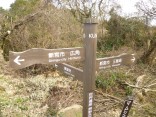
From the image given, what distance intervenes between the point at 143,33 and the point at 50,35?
6.22m

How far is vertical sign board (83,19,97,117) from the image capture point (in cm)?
320

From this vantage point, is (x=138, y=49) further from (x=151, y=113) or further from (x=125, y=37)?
(x=151, y=113)

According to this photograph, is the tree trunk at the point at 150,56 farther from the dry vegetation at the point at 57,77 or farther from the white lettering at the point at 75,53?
the white lettering at the point at 75,53

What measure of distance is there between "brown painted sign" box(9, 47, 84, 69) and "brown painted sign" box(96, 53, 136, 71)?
0.36 metres

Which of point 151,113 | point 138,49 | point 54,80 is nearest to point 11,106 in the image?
point 54,80

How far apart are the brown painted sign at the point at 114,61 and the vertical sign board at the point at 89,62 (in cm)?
17

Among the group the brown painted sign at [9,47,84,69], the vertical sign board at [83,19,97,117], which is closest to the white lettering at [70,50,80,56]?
the brown painted sign at [9,47,84,69]

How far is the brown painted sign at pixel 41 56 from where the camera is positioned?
2.71 m

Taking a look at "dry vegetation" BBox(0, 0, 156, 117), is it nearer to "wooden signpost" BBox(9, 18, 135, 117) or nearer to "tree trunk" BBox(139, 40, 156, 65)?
"tree trunk" BBox(139, 40, 156, 65)

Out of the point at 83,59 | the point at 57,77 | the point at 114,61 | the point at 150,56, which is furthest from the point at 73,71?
the point at 150,56

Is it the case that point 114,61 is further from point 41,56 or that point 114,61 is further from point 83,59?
point 41,56

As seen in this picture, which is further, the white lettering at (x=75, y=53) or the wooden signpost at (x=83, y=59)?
the white lettering at (x=75, y=53)

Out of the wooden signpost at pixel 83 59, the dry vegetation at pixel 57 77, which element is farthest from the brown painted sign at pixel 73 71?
the dry vegetation at pixel 57 77

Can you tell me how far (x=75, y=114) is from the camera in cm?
527
